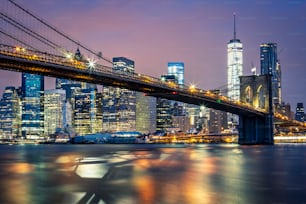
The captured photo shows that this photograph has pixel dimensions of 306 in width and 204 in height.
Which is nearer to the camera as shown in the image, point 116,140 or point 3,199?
point 3,199

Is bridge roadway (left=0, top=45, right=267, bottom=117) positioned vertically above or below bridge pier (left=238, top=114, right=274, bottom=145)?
above

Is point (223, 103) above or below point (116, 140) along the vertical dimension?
above

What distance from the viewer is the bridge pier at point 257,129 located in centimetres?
8669

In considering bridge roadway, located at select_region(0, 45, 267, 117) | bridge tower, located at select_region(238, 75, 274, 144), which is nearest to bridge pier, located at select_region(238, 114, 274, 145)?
bridge tower, located at select_region(238, 75, 274, 144)

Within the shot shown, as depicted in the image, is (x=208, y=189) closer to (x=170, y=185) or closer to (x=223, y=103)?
(x=170, y=185)

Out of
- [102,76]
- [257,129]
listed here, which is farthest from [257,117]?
[102,76]

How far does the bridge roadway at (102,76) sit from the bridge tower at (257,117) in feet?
15.2

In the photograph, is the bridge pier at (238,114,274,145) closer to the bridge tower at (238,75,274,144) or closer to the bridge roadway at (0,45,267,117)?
the bridge tower at (238,75,274,144)

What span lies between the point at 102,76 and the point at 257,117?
4282 centimetres

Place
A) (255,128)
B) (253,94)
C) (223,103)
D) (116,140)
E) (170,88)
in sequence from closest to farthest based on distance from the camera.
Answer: (170,88), (223,103), (255,128), (253,94), (116,140)

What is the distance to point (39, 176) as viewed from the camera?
25.3m

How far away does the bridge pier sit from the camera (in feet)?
284

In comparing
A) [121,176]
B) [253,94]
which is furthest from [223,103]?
[121,176]

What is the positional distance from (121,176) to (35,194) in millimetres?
7418
